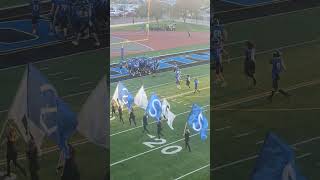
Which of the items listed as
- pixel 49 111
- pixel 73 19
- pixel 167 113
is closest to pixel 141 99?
pixel 167 113

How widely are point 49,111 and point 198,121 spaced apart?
1379 millimetres

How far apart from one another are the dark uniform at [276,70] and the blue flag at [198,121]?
0.60 meters

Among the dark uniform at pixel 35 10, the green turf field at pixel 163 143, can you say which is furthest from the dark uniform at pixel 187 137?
the dark uniform at pixel 35 10

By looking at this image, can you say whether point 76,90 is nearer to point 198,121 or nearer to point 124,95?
point 124,95

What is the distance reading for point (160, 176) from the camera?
14.2 ft

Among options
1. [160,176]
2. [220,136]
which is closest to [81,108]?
[160,176]

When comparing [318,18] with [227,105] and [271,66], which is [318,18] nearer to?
[271,66]

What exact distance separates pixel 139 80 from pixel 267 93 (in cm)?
114

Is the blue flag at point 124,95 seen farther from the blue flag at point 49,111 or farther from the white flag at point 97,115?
the blue flag at point 49,111

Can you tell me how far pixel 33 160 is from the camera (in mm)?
4477

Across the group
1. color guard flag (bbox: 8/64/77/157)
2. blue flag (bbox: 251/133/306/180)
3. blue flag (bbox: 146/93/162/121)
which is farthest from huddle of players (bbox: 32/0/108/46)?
blue flag (bbox: 251/133/306/180)

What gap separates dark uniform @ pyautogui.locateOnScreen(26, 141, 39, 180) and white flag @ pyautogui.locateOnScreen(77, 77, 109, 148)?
1.64 feet

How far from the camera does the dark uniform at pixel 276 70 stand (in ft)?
13.3

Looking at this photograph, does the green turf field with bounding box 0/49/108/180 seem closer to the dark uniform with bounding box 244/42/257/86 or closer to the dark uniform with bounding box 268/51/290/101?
the dark uniform with bounding box 244/42/257/86
